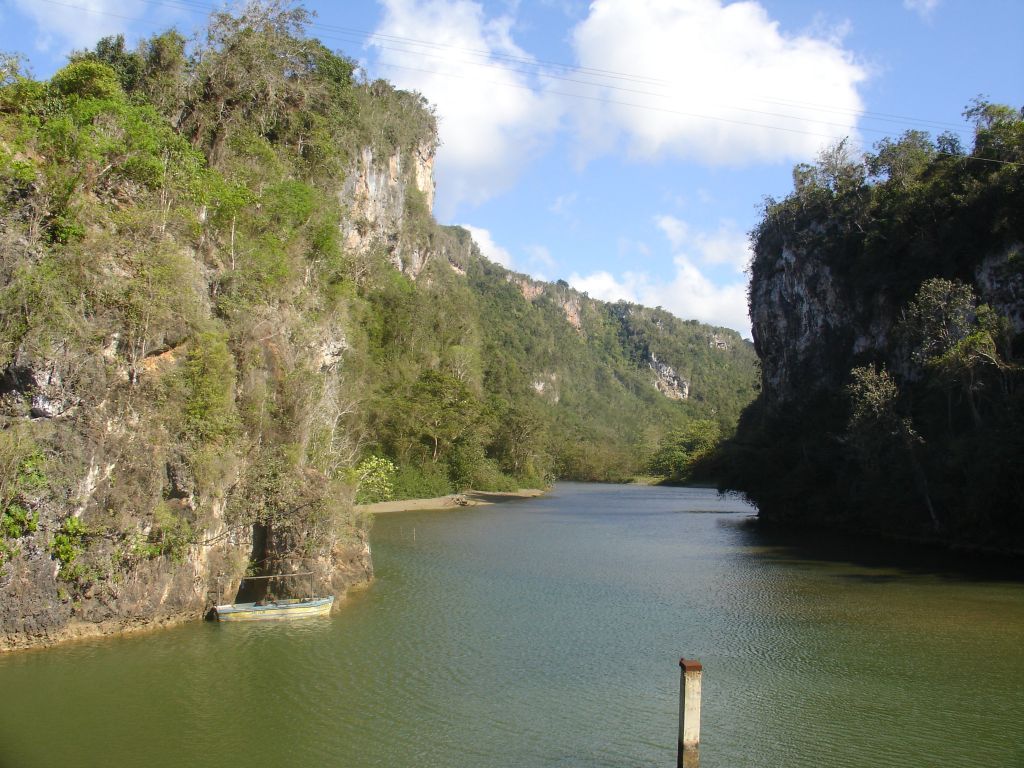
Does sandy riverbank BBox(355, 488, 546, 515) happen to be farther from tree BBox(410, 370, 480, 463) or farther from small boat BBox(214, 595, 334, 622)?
small boat BBox(214, 595, 334, 622)

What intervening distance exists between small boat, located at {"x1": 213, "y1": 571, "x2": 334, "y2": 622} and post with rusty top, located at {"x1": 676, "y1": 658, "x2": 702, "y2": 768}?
1012 cm

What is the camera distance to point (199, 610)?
1598 centimetres

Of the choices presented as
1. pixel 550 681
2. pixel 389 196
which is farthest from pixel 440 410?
pixel 550 681

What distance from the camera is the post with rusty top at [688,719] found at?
8.62 metres

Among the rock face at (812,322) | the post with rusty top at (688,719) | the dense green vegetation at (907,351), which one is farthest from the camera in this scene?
the rock face at (812,322)

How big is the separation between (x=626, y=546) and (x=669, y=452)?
81.8 metres

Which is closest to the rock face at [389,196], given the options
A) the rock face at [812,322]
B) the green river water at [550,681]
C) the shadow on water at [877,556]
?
the rock face at [812,322]

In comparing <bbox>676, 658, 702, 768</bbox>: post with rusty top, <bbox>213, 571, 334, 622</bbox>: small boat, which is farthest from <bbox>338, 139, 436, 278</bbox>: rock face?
<bbox>676, 658, 702, 768</bbox>: post with rusty top

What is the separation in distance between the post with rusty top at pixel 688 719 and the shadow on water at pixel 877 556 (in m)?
17.3

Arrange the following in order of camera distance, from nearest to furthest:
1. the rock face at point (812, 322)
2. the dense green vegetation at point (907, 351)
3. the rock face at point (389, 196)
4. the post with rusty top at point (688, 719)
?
the post with rusty top at point (688, 719) < the dense green vegetation at point (907, 351) < the rock face at point (812, 322) < the rock face at point (389, 196)

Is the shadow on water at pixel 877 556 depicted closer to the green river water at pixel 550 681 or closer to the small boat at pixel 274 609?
the green river water at pixel 550 681

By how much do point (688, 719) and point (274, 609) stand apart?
10340mm

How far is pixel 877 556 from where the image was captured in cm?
3023

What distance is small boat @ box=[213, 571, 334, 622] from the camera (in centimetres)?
1605
